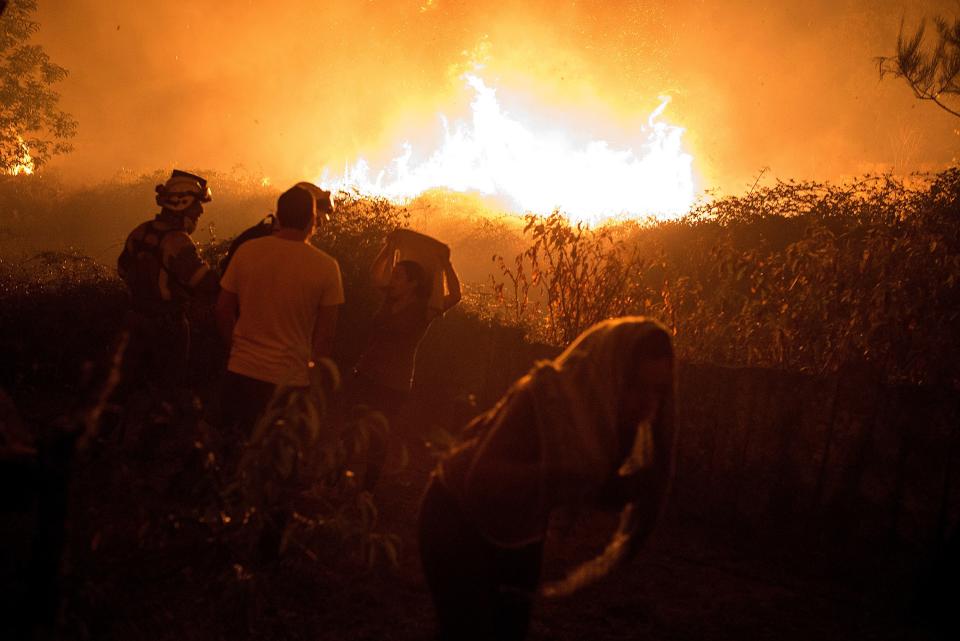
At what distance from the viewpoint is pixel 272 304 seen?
14.3ft

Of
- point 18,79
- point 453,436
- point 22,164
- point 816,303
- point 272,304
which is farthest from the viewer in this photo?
point 22,164

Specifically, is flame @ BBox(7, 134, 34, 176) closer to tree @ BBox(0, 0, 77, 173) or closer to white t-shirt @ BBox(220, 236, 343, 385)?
tree @ BBox(0, 0, 77, 173)

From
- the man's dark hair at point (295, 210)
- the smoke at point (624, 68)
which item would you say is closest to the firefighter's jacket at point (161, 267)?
the man's dark hair at point (295, 210)

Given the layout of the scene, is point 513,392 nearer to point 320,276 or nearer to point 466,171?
point 320,276

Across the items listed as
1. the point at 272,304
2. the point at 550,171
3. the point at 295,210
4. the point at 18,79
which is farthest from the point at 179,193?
the point at 18,79

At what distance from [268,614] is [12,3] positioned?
110ft

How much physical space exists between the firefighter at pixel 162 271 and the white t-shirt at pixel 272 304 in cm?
113

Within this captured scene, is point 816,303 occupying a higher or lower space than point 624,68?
lower

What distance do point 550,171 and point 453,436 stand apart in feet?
79.6

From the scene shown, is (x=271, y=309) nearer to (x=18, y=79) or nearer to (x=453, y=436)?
(x=453, y=436)

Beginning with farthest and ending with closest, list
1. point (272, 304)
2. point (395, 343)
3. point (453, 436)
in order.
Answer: point (395, 343) < point (272, 304) < point (453, 436)

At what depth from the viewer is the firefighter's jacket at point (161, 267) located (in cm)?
551

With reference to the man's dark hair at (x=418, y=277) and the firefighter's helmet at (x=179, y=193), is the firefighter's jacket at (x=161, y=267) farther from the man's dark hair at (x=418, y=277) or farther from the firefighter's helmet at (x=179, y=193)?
the man's dark hair at (x=418, y=277)

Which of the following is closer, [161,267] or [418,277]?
[161,267]
